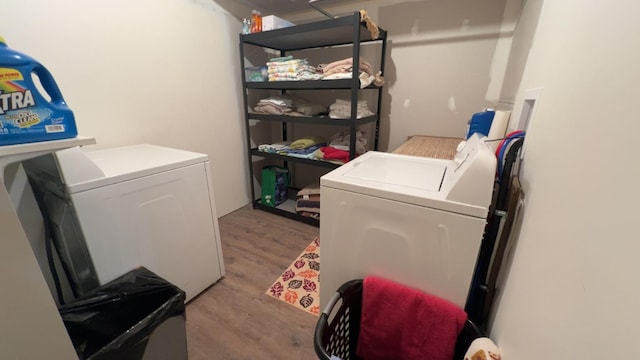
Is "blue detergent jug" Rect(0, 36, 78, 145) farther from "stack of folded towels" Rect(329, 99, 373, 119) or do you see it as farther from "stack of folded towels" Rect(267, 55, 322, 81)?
"stack of folded towels" Rect(329, 99, 373, 119)

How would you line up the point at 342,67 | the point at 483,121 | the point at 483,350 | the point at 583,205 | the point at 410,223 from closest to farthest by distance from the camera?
the point at 583,205
the point at 483,350
the point at 410,223
the point at 483,121
the point at 342,67

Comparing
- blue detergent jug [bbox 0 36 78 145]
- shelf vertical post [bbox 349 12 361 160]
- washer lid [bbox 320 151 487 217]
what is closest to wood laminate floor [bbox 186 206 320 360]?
washer lid [bbox 320 151 487 217]

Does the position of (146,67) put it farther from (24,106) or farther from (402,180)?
(402,180)

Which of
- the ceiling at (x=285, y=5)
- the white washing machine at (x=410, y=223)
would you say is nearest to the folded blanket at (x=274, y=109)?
the ceiling at (x=285, y=5)

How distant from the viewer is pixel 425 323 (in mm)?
799

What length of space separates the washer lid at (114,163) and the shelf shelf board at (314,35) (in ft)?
3.93

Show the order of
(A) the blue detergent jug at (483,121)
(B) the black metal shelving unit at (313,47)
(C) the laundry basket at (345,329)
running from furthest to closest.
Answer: (B) the black metal shelving unit at (313,47)
(A) the blue detergent jug at (483,121)
(C) the laundry basket at (345,329)

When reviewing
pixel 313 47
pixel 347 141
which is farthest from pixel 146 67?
pixel 347 141

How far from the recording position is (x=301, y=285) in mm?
1582

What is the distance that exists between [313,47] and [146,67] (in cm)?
148

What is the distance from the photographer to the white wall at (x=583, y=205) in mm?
287

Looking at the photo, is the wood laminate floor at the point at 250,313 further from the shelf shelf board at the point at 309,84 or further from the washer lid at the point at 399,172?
the shelf shelf board at the point at 309,84

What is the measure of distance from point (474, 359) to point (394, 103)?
6.61 feet

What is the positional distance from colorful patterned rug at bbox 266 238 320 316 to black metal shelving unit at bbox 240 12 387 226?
1.78ft
